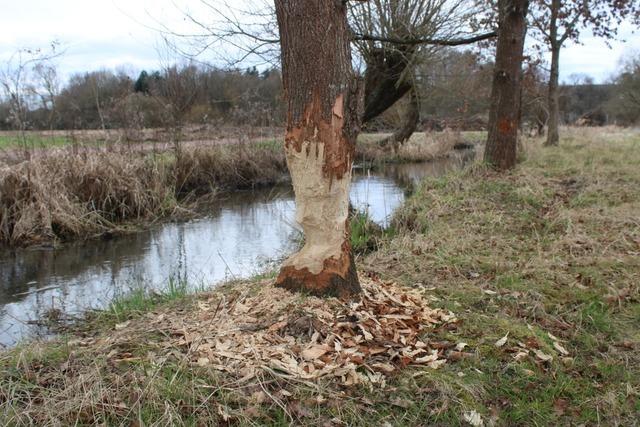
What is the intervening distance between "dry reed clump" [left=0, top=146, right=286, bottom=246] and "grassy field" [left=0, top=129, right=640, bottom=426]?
16.8 ft

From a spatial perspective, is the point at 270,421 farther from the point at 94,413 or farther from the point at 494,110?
the point at 494,110

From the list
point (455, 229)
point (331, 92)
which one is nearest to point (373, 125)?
point (455, 229)

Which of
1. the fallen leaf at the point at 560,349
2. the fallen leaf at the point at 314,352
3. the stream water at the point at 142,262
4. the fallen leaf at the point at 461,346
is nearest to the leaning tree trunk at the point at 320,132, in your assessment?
the fallen leaf at the point at 314,352

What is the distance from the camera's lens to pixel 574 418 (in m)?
3.00

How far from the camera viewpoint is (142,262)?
329 inches

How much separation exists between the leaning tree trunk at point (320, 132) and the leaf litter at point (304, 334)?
232 mm

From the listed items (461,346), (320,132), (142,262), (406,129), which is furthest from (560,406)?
(406,129)

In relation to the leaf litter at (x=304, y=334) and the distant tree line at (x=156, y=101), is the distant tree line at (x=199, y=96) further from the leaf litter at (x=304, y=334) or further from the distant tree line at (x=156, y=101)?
the leaf litter at (x=304, y=334)

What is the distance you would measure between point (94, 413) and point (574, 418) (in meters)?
2.49

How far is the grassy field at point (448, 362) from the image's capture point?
2791mm

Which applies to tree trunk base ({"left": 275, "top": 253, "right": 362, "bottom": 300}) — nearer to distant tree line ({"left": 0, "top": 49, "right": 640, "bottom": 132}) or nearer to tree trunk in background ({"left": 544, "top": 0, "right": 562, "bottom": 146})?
distant tree line ({"left": 0, "top": 49, "right": 640, "bottom": 132})

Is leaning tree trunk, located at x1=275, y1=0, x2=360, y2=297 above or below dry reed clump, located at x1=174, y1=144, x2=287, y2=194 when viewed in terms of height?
above

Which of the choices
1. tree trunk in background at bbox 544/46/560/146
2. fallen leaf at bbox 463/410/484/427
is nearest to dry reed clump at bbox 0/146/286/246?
fallen leaf at bbox 463/410/484/427

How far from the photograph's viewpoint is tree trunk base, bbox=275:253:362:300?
390cm
